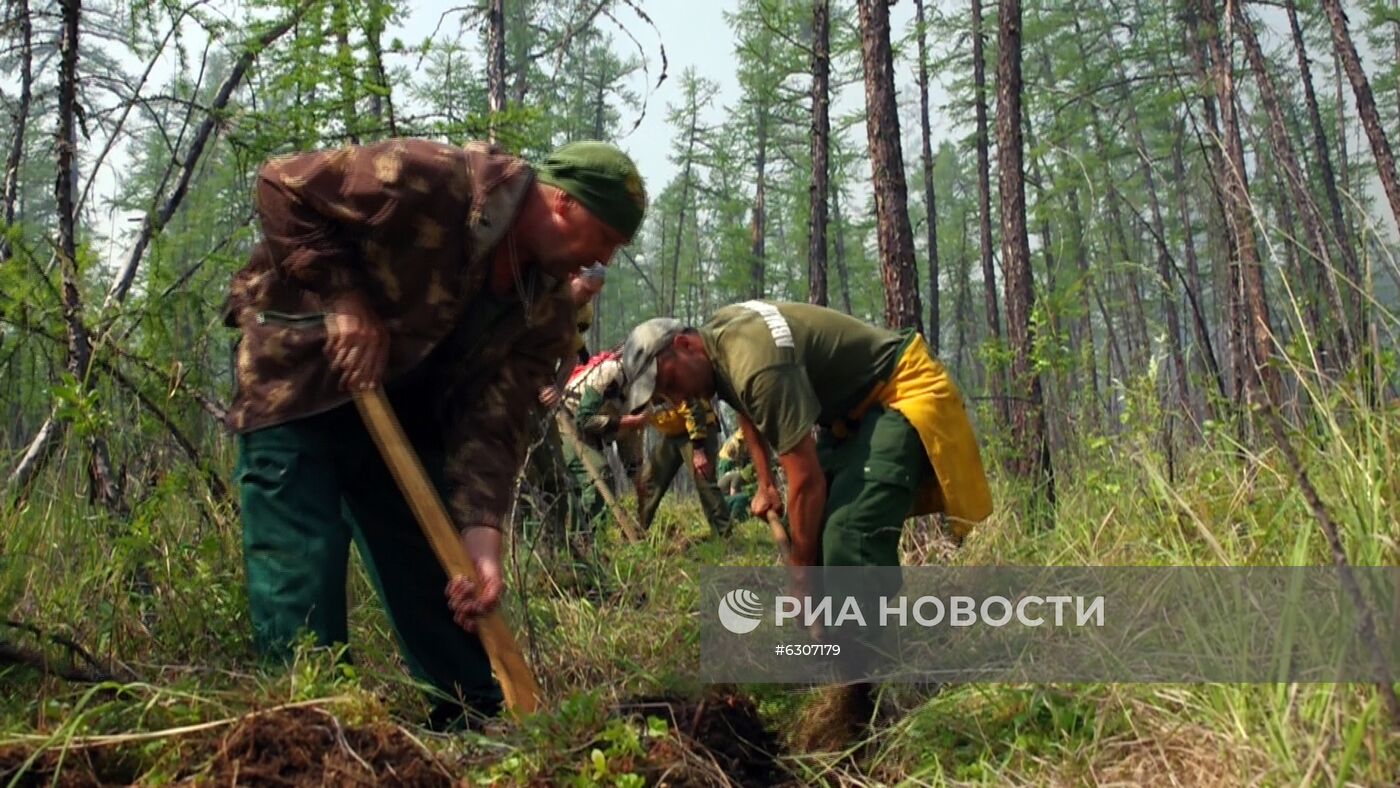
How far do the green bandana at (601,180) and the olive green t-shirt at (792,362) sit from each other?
2.33 feet

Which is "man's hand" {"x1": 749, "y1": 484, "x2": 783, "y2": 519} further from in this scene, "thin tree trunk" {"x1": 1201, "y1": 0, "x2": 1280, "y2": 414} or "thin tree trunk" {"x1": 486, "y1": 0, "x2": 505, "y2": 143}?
"thin tree trunk" {"x1": 486, "y1": 0, "x2": 505, "y2": 143}

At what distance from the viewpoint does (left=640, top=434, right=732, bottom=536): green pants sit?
23.7 feet

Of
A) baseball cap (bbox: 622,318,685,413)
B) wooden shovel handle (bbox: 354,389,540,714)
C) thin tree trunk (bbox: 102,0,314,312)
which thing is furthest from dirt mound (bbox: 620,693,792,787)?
thin tree trunk (bbox: 102,0,314,312)

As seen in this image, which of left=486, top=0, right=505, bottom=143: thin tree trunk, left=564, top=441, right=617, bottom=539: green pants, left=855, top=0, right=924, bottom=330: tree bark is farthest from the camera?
left=486, top=0, right=505, bottom=143: thin tree trunk

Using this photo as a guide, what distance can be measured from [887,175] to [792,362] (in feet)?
9.97

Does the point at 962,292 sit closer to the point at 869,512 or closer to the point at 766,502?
the point at 766,502

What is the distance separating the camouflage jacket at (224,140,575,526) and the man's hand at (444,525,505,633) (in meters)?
0.06

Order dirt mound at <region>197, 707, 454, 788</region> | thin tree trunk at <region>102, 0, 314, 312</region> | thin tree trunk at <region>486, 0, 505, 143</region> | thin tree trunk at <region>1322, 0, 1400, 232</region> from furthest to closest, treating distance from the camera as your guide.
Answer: thin tree trunk at <region>1322, 0, 1400, 232</region> → thin tree trunk at <region>486, 0, 505, 143</region> → thin tree trunk at <region>102, 0, 314, 312</region> → dirt mound at <region>197, 707, 454, 788</region>

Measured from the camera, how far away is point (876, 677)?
9.35 ft

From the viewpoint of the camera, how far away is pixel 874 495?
3131mm

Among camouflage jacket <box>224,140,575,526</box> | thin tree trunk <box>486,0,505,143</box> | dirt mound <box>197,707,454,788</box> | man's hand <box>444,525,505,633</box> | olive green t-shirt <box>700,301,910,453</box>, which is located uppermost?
thin tree trunk <box>486,0,505,143</box>

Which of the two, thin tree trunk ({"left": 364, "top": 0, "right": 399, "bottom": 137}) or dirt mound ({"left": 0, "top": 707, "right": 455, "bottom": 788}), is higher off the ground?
thin tree trunk ({"left": 364, "top": 0, "right": 399, "bottom": 137})

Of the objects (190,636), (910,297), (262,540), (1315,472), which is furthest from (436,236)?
(910,297)

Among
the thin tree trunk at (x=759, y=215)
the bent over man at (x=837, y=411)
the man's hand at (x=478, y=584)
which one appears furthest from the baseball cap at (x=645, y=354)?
the thin tree trunk at (x=759, y=215)
